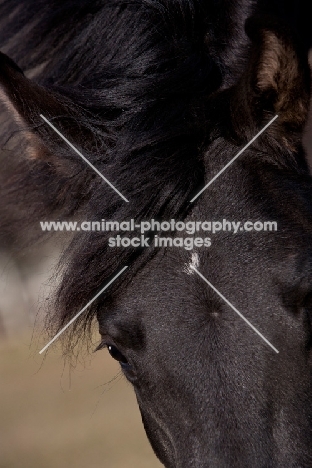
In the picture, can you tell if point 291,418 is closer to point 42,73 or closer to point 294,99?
point 294,99

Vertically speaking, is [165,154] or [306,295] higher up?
[165,154]

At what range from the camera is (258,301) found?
1830mm

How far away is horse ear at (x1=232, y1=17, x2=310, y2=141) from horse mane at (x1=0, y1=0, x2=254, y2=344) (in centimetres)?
15

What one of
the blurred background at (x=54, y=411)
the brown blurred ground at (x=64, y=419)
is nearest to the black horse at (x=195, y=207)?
the blurred background at (x=54, y=411)

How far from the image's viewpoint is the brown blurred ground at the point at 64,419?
575 centimetres

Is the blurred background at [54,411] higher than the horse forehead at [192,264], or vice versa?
the horse forehead at [192,264]

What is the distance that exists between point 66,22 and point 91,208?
86 centimetres

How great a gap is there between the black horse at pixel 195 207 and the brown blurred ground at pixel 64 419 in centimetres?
333

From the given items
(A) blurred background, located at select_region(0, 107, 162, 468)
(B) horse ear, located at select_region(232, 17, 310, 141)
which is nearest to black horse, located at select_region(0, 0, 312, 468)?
(B) horse ear, located at select_region(232, 17, 310, 141)

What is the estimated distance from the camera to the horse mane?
1.97 metres

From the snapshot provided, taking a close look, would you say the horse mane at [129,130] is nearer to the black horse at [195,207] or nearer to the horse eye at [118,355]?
the black horse at [195,207]

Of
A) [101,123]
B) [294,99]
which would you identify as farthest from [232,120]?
[101,123]

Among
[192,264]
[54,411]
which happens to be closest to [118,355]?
[192,264]

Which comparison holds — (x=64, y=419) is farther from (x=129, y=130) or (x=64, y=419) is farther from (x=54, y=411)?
(x=129, y=130)
